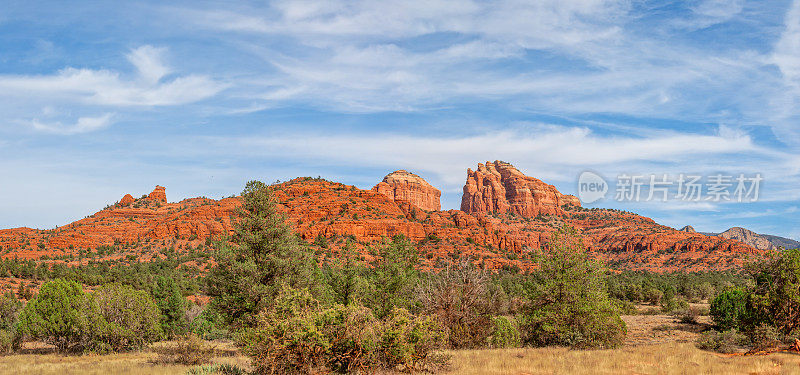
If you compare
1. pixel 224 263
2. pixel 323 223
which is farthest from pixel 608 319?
pixel 323 223

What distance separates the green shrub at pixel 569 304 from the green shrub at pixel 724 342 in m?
3.38

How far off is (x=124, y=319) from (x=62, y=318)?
119 inches

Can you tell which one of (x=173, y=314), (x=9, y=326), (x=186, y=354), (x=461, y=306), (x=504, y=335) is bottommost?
(x=9, y=326)

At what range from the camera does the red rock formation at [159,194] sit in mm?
137125

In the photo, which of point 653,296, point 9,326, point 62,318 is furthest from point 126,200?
point 653,296

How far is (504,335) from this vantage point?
26000 mm

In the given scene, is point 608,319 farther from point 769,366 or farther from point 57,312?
point 57,312

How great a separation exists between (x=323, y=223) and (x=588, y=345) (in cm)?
8648

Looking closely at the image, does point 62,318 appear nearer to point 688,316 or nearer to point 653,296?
point 688,316

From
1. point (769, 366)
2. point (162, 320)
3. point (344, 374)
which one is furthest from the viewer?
point (162, 320)

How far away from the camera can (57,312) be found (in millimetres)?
26047

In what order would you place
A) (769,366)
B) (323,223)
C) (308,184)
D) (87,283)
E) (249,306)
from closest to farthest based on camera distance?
(769,366) < (249,306) < (87,283) < (323,223) < (308,184)

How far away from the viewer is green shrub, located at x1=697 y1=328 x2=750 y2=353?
64.9 feet

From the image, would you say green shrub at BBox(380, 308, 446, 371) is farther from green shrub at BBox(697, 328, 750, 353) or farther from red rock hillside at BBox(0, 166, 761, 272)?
red rock hillside at BBox(0, 166, 761, 272)
